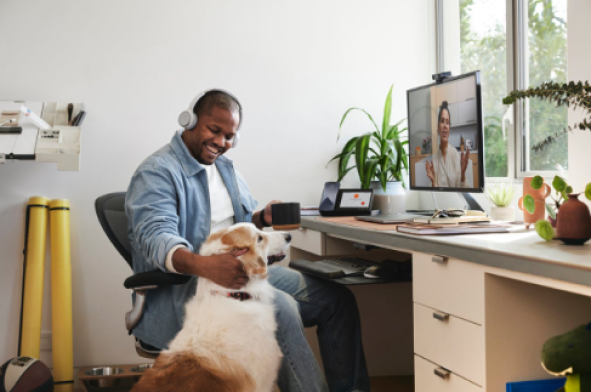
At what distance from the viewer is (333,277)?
2.10 meters

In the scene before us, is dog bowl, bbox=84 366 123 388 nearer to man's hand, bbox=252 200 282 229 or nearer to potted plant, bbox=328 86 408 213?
man's hand, bbox=252 200 282 229

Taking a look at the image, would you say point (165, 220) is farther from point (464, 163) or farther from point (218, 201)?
point (464, 163)

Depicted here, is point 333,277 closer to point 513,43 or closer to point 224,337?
point 224,337

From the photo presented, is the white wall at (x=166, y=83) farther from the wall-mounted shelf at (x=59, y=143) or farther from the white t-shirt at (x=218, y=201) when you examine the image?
the white t-shirt at (x=218, y=201)

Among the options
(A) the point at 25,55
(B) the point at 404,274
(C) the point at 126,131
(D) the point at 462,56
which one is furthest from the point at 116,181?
(D) the point at 462,56

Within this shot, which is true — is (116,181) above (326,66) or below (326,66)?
below

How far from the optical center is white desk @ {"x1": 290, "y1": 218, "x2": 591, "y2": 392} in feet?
4.55

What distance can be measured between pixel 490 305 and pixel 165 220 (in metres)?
0.95

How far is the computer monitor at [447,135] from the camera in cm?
217

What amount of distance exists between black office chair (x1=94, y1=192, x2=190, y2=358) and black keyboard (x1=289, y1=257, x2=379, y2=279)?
569 millimetres

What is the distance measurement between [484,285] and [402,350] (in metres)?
1.53

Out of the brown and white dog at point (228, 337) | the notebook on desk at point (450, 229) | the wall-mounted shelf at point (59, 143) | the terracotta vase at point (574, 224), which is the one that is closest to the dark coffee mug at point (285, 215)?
the brown and white dog at point (228, 337)

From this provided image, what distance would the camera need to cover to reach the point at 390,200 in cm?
283

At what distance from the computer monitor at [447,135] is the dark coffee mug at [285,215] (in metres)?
0.69
